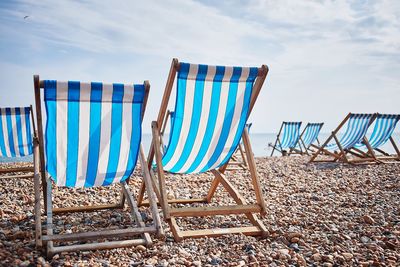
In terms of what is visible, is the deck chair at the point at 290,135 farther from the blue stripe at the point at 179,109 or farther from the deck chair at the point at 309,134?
the blue stripe at the point at 179,109

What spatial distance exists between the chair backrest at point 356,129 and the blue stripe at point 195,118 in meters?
4.89

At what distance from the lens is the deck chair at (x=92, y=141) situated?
7.38 feet

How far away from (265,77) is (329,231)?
135cm

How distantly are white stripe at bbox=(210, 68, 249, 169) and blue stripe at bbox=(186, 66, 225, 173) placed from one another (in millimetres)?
151

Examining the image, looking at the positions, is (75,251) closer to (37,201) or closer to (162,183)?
(37,201)

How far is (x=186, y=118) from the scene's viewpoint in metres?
2.62

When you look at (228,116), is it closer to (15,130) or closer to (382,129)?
(15,130)

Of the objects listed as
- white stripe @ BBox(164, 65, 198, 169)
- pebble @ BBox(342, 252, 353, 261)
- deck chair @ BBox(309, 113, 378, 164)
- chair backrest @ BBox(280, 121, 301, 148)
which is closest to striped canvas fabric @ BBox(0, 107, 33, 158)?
white stripe @ BBox(164, 65, 198, 169)

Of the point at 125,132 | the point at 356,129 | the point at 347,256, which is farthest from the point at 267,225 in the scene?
the point at 356,129

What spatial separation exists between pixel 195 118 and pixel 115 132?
63cm

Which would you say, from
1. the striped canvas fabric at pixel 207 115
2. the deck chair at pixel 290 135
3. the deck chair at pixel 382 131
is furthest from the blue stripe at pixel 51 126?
the deck chair at pixel 290 135

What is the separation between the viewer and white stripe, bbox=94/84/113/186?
7.79 feet

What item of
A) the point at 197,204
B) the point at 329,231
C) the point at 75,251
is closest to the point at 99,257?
the point at 75,251

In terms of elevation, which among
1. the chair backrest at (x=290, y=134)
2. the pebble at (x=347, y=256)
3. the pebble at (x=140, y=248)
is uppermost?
the chair backrest at (x=290, y=134)
